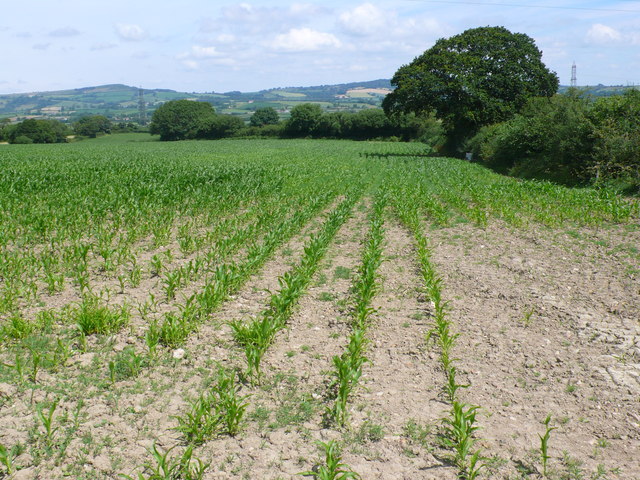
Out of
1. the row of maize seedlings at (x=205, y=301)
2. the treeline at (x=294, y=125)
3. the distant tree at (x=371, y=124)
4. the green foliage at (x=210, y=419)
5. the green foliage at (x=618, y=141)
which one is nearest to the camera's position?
the green foliage at (x=210, y=419)

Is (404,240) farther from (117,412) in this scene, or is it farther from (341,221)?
(117,412)

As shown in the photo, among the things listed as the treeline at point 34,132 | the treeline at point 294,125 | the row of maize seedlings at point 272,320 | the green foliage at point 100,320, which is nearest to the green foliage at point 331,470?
the row of maize seedlings at point 272,320

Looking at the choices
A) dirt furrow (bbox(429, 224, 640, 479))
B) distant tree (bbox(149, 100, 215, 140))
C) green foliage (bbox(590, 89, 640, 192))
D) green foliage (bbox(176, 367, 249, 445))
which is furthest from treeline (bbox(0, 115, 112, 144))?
green foliage (bbox(176, 367, 249, 445))

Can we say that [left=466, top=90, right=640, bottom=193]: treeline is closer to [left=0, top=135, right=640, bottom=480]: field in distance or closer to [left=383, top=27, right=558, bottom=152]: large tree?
[left=383, top=27, right=558, bottom=152]: large tree

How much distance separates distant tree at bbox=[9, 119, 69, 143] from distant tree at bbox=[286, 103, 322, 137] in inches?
1567

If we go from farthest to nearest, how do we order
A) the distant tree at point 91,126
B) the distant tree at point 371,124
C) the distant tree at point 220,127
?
the distant tree at point 91,126
the distant tree at point 220,127
the distant tree at point 371,124

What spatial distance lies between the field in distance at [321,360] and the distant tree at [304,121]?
7784cm

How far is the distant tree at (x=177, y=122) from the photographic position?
9325 centimetres

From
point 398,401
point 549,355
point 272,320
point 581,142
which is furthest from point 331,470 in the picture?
point 581,142

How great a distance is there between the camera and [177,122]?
3728 inches

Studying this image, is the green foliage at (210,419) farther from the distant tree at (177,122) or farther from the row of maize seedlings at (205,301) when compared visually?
the distant tree at (177,122)

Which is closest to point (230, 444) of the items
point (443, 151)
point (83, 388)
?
point (83, 388)

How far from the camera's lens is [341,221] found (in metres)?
12.2

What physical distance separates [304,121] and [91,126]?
43927 millimetres
